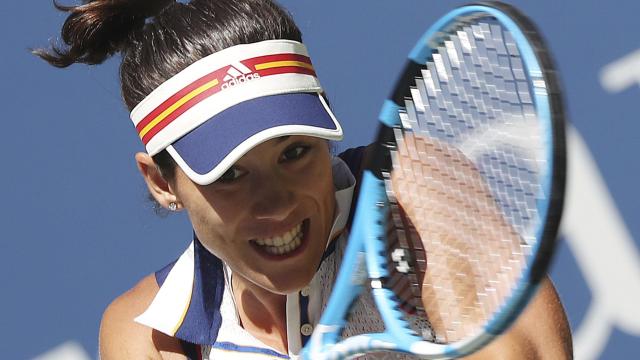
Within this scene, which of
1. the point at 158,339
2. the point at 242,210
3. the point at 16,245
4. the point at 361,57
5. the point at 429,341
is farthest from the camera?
the point at 16,245

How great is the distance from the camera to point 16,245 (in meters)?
2.56

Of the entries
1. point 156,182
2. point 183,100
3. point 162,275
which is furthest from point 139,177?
point 183,100

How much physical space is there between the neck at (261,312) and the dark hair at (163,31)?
213 mm

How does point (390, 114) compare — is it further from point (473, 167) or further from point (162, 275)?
point (162, 275)

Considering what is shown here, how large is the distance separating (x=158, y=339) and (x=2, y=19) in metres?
1.05

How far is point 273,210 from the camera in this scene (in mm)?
1526

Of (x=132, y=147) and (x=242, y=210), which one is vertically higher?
(x=242, y=210)

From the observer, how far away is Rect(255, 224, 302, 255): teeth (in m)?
1.57

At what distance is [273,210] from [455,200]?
0.22 m

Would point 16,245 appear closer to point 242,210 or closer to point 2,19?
point 2,19

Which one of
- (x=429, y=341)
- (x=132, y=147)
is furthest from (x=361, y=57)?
(x=429, y=341)

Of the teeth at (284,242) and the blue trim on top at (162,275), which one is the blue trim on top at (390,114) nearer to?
the teeth at (284,242)

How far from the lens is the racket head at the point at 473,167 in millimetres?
1174

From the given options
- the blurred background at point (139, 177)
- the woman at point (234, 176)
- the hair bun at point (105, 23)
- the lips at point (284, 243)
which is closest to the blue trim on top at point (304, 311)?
the woman at point (234, 176)
